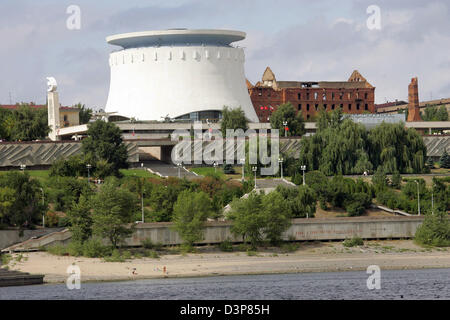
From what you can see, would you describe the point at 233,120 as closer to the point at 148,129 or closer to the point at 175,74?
the point at 148,129

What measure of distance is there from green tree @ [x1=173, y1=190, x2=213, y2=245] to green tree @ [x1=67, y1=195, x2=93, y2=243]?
5.90 meters

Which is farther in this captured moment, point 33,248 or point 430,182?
point 430,182

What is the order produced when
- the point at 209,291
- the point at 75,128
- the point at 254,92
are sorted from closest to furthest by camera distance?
the point at 209,291 < the point at 75,128 < the point at 254,92

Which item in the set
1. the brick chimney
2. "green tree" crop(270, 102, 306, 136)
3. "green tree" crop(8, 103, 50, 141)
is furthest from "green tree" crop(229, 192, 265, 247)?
the brick chimney

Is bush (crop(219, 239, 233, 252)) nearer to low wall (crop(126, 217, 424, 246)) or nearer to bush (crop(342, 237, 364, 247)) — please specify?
low wall (crop(126, 217, 424, 246))

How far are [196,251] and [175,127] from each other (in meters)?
44.9

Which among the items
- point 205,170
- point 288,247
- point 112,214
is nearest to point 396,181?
point 288,247

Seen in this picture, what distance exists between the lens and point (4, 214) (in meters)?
73.1

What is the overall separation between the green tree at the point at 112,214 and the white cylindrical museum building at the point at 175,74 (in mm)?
48779

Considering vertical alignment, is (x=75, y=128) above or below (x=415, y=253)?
above

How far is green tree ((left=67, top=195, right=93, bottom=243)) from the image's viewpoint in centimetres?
7052
